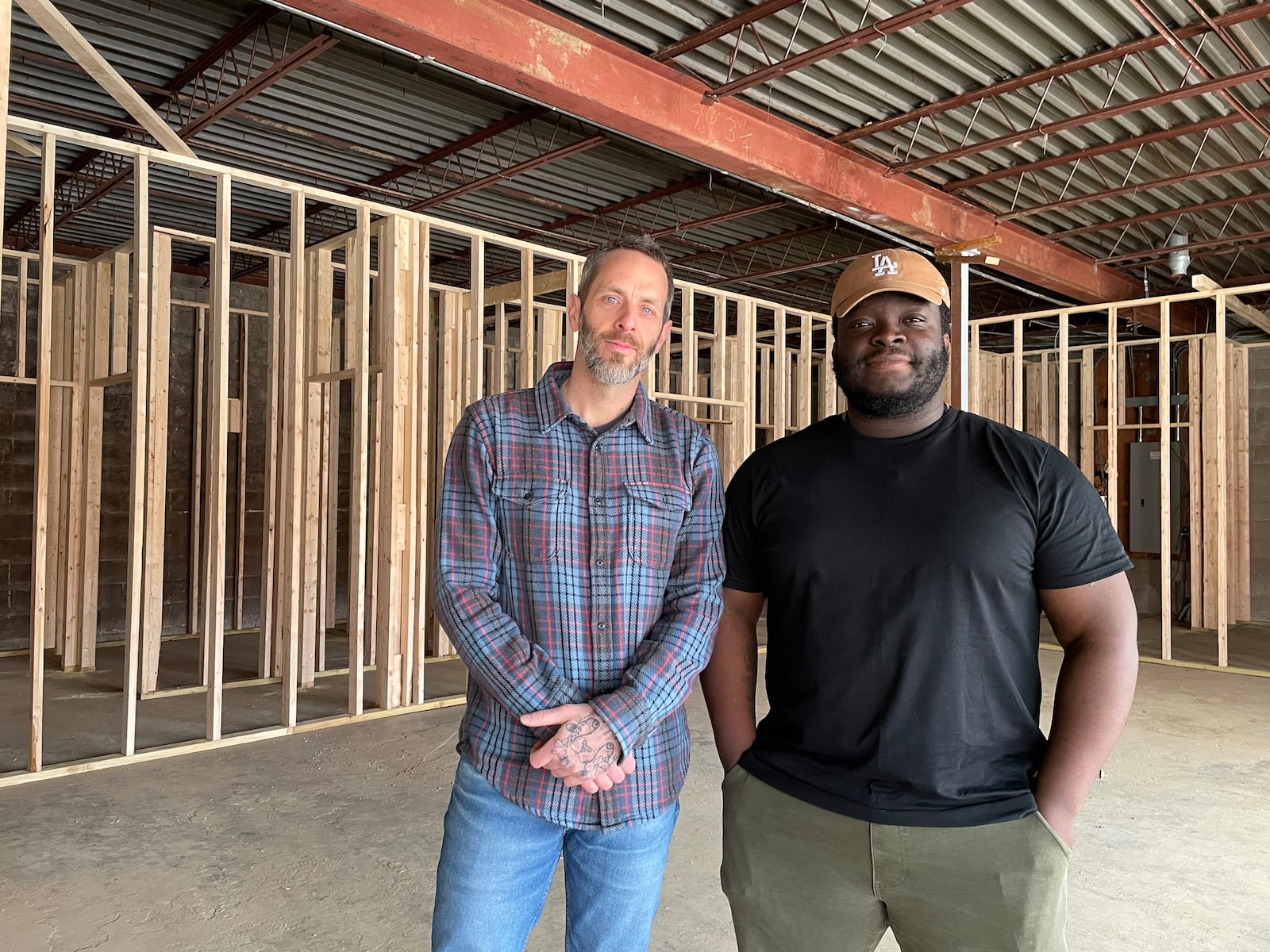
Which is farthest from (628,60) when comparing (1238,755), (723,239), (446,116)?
(1238,755)

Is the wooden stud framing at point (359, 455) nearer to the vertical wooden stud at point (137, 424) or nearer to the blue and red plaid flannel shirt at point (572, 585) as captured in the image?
the vertical wooden stud at point (137, 424)

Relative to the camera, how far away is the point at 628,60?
619cm

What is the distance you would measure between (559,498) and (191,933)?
2385 millimetres

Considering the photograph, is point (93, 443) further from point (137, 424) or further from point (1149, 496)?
point (1149, 496)

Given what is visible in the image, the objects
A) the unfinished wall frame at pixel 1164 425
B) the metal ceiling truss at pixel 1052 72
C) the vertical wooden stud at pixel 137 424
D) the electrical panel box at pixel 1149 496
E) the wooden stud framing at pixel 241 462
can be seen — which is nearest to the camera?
the vertical wooden stud at pixel 137 424

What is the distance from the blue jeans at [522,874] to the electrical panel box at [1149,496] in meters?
11.4

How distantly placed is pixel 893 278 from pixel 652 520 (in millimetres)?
622

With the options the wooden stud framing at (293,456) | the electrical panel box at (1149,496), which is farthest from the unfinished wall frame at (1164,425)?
the wooden stud framing at (293,456)

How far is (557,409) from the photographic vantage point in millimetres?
1827

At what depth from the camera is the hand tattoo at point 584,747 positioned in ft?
5.31

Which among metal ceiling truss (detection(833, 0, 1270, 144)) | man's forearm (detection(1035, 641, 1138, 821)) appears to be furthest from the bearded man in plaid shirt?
metal ceiling truss (detection(833, 0, 1270, 144))

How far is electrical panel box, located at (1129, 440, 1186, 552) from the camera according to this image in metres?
11.5

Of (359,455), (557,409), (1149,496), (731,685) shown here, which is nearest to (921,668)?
(731,685)

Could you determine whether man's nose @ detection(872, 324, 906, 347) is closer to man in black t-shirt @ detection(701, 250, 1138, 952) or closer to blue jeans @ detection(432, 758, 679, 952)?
man in black t-shirt @ detection(701, 250, 1138, 952)
